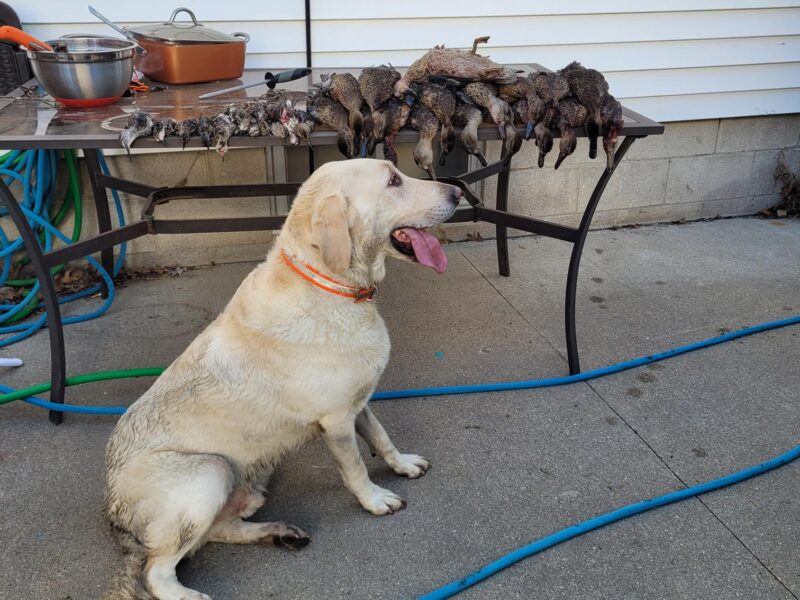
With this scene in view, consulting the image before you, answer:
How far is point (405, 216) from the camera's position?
2309mm

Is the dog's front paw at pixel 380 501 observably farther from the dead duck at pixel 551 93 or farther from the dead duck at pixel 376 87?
the dead duck at pixel 551 93

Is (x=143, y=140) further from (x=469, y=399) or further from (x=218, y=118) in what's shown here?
(x=469, y=399)

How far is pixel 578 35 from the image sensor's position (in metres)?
4.82

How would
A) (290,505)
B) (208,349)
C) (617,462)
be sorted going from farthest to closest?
(617,462), (290,505), (208,349)

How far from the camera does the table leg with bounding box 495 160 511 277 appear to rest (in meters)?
4.44

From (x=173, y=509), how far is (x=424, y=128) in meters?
1.80

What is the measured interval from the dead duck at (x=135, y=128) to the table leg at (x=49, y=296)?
0.57 m

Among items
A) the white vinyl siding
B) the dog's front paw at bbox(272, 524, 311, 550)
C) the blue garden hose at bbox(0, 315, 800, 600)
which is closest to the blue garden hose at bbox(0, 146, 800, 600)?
the blue garden hose at bbox(0, 315, 800, 600)

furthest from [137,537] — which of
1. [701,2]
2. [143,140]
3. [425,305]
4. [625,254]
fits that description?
[701,2]

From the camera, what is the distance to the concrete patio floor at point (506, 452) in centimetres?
241

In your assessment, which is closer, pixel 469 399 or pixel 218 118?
pixel 218 118

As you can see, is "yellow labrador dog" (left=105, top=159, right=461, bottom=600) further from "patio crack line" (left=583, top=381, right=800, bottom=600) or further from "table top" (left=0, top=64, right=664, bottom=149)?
"patio crack line" (left=583, top=381, right=800, bottom=600)

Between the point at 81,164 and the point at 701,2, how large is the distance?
14.6 ft

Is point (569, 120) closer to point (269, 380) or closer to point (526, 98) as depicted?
point (526, 98)
